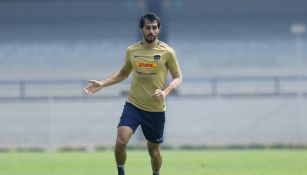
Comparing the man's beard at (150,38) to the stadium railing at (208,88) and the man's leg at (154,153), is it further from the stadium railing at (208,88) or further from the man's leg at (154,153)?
the stadium railing at (208,88)

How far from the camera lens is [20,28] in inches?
1492

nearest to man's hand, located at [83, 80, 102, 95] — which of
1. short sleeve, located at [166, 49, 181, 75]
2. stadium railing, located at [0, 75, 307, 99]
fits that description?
short sleeve, located at [166, 49, 181, 75]

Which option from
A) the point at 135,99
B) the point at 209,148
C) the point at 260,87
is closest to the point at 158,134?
the point at 135,99

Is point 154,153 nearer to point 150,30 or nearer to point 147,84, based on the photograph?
point 147,84

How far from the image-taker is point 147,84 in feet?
34.6

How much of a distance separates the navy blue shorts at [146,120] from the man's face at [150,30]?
0.92 m

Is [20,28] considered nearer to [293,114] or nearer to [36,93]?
[36,93]

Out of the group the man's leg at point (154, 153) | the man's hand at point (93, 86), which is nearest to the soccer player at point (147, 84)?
the man's leg at point (154, 153)

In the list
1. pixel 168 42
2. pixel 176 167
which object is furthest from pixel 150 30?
pixel 168 42

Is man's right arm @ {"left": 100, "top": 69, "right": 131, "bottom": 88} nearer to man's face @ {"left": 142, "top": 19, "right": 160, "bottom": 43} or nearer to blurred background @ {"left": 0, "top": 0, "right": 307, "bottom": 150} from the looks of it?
man's face @ {"left": 142, "top": 19, "right": 160, "bottom": 43}

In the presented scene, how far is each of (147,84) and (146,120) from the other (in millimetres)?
480

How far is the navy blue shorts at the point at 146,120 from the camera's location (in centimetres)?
1058

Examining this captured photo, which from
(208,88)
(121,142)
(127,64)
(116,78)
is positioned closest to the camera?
(121,142)

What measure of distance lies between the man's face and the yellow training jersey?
0.20m
